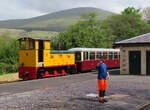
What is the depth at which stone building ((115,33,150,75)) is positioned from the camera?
21.5m

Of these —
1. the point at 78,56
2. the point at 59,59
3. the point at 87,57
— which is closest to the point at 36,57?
the point at 59,59

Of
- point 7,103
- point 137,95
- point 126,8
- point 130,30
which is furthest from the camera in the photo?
point 126,8

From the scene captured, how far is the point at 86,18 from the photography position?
2509 inches

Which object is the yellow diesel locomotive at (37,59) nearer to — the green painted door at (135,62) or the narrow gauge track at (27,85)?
the narrow gauge track at (27,85)

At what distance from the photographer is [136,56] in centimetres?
2202

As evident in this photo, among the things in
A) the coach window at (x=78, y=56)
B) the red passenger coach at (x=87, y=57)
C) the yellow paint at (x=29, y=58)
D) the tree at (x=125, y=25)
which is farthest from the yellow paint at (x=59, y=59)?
the tree at (x=125, y=25)

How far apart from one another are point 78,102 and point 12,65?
2953 centimetres

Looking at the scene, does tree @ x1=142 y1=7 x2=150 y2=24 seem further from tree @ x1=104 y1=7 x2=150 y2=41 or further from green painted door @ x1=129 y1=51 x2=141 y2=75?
green painted door @ x1=129 y1=51 x2=141 y2=75

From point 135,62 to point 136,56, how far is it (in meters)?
0.60

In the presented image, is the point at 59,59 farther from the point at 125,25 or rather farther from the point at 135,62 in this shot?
the point at 125,25

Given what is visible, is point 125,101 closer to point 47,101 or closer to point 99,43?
point 47,101

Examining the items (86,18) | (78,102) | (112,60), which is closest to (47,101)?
(78,102)

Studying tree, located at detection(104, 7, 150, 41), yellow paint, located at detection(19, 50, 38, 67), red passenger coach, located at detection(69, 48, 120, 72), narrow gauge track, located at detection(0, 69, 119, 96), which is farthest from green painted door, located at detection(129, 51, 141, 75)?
tree, located at detection(104, 7, 150, 41)

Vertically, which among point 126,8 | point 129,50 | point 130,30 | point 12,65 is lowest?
point 12,65
